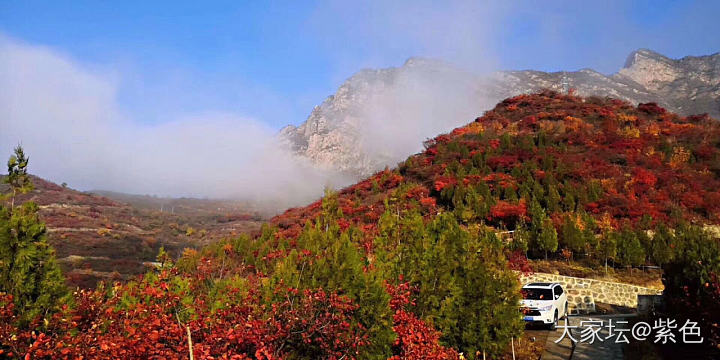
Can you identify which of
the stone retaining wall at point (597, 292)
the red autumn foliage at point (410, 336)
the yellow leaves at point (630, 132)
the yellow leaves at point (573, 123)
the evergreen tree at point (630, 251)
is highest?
the yellow leaves at point (573, 123)

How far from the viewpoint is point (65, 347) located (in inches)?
141

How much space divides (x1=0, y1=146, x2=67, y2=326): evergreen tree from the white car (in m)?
10.6

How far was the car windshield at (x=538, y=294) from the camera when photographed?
1146 cm

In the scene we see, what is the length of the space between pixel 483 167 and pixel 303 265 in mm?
24404

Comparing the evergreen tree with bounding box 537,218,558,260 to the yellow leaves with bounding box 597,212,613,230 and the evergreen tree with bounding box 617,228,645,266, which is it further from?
the yellow leaves with bounding box 597,212,613,230

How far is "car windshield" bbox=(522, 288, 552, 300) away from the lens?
37.6ft

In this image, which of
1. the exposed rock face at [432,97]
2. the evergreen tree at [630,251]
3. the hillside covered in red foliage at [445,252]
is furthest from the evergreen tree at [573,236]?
the exposed rock face at [432,97]

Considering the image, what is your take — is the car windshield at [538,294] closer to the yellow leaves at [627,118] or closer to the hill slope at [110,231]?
the hill slope at [110,231]

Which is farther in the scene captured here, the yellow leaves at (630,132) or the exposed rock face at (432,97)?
the exposed rock face at (432,97)

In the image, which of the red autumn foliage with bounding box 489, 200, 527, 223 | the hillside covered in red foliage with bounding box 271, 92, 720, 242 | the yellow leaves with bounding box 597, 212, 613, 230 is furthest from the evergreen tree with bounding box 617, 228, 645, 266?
the red autumn foliage with bounding box 489, 200, 527, 223

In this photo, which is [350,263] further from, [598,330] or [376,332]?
[598,330]

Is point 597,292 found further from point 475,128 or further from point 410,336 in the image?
point 475,128

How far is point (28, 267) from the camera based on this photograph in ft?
21.3

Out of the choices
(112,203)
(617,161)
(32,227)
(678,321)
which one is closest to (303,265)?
(32,227)
